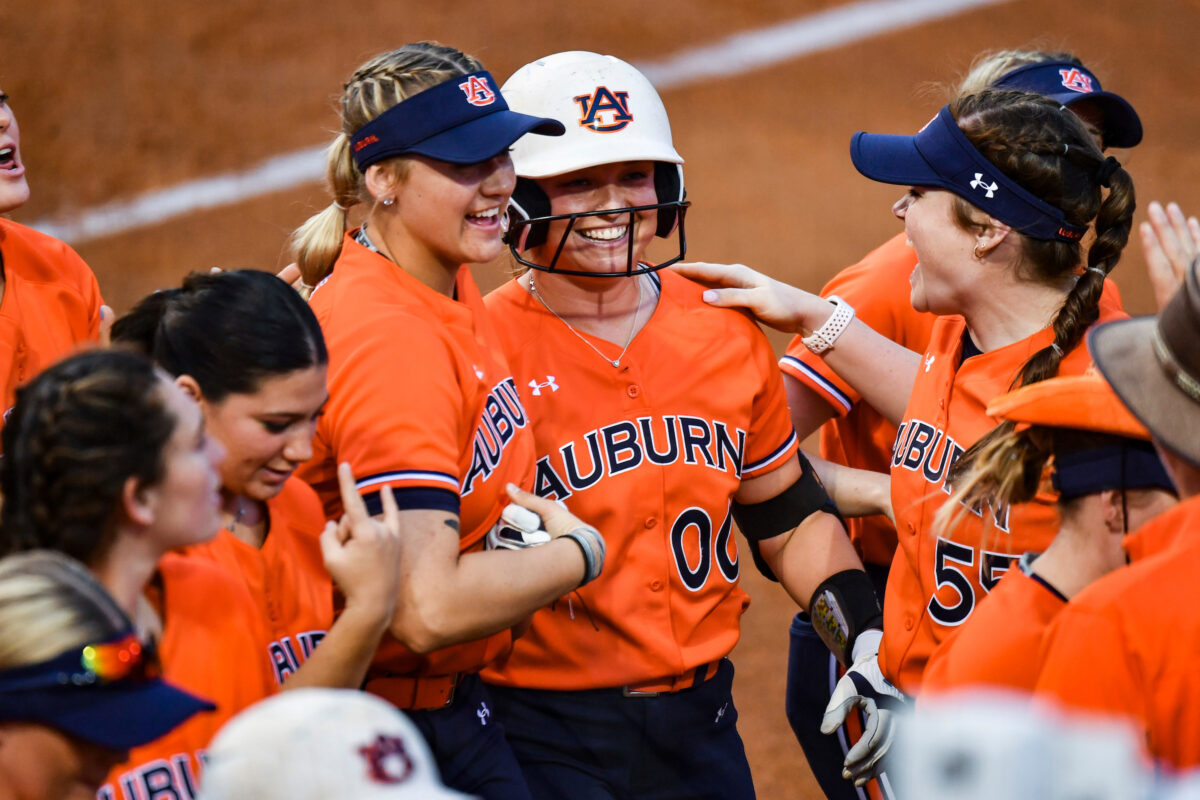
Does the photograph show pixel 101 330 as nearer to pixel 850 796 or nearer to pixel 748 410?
pixel 748 410

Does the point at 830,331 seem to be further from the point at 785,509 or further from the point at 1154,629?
the point at 1154,629

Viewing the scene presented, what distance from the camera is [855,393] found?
161 inches

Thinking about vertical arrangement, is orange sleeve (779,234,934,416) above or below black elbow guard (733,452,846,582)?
above

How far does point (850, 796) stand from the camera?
4.07 meters

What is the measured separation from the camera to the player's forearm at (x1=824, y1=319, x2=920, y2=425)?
153 inches

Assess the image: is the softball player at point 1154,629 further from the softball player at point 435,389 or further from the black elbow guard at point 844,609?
the black elbow guard at point 844,609

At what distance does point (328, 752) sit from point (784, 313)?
2.55m

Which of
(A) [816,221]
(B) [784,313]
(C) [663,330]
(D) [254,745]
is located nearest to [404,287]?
(C) [663,330]

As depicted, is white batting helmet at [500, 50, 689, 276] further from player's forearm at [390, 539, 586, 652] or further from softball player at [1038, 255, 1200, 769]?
softball player at [1038, 255, 1200, 769]

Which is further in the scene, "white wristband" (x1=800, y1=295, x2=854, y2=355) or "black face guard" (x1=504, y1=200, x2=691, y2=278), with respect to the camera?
"white wristband" (x1=800, y1=295, x2=854, y2=355)

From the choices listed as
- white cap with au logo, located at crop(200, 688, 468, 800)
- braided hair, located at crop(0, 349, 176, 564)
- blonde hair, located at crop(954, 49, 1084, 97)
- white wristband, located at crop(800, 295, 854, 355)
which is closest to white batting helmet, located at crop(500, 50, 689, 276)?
white wristband, located at crop(800, 295, 854, 355)

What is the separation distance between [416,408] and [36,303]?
57.8 inches

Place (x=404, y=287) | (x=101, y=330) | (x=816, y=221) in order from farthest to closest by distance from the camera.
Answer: (x=816, y=221) < (x=101, y=330) < (x=404, y=287)

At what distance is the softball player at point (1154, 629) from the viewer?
1.99 metres
